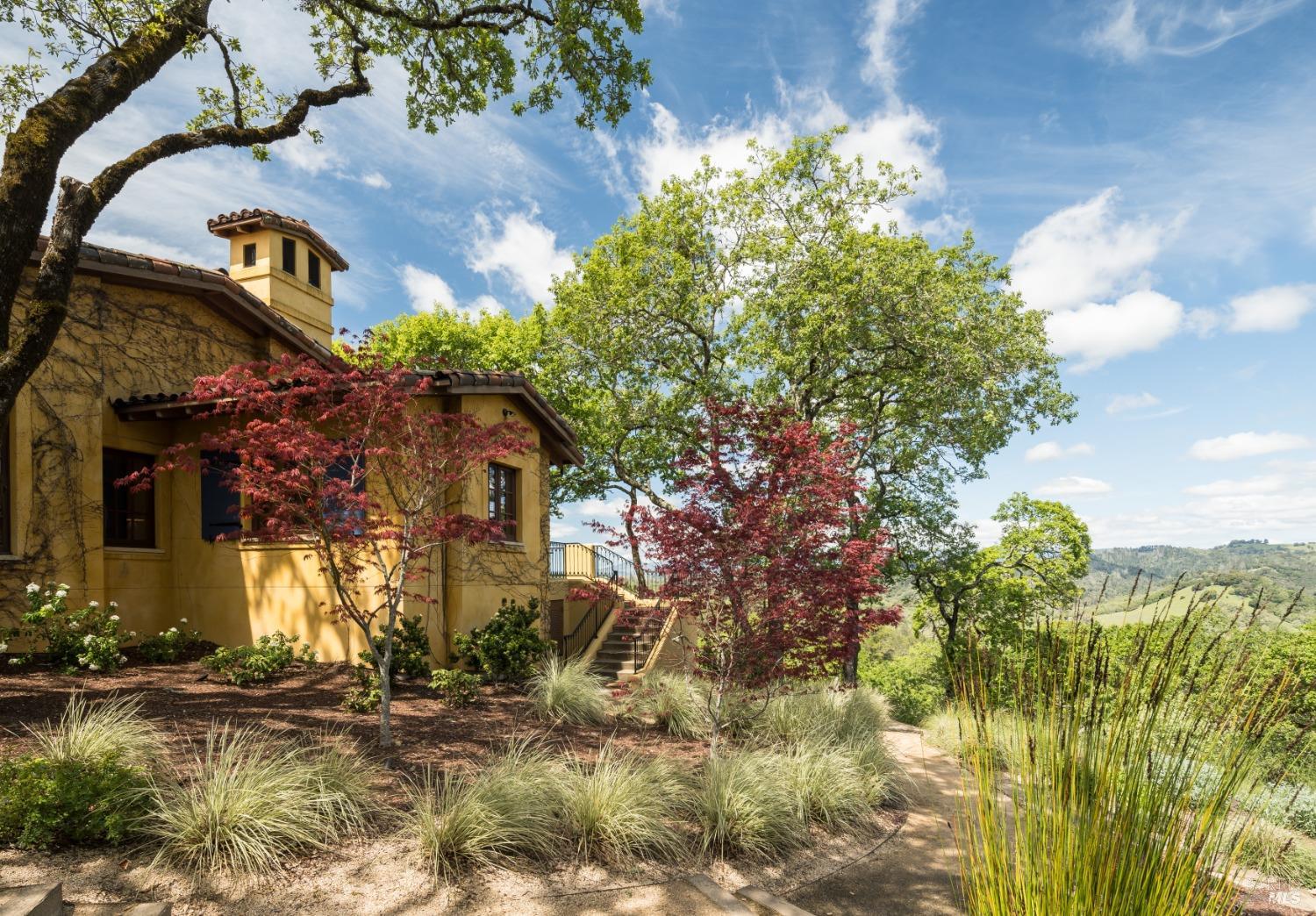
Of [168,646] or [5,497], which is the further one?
[168,646]

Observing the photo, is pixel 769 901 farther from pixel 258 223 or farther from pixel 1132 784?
pixel 258 223

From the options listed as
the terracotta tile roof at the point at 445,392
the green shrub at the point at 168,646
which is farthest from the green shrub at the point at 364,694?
the terracotta tile roof at the point at 445,392

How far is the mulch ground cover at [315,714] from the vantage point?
24.1 feet

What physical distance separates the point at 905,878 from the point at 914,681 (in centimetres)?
1430

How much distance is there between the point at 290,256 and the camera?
19.3m

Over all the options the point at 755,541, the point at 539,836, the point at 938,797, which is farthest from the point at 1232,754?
the point at 938,797

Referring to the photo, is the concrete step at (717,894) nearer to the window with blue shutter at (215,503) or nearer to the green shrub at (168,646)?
the green shrub at (168,646)

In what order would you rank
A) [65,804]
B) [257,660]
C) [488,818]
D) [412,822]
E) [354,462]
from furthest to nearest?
[257,660], [354,462], [412,822], [488,818], [65,804]

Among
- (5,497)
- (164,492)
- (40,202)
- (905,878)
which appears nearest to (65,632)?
(5,497)

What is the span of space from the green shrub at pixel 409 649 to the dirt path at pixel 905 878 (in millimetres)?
6967

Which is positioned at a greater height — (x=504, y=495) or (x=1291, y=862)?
(x=504, y=495)

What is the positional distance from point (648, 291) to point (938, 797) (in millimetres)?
13452

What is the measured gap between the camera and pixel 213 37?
9.07m

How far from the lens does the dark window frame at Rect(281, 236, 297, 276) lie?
63.0 feet
